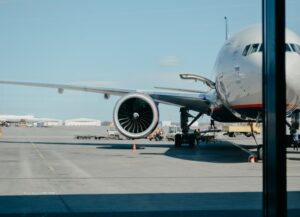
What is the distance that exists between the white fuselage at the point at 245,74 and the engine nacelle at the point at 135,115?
4.23m

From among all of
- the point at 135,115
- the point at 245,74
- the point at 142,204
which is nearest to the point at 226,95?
the point at 245,74

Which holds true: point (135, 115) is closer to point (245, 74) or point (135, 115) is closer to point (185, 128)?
point (185, 128)

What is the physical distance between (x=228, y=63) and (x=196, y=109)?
285 inches

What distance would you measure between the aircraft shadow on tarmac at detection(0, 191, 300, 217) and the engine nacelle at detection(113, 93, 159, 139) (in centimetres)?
1102

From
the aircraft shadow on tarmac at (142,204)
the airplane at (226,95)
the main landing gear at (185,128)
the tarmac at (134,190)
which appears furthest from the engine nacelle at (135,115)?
the aircraft shadow on tarmac at (142,204)

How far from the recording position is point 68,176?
10203 millimetres

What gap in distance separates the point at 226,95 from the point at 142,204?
835 centimetres

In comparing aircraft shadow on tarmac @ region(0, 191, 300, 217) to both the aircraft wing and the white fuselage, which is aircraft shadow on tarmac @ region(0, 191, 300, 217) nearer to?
the white fuselage

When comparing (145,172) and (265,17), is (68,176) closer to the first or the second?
(145,172)

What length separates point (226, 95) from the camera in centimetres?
1448

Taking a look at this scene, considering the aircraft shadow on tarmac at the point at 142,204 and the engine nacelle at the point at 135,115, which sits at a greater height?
the engine nacelle at the point at 135,115

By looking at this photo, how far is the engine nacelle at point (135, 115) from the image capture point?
18.7 meters

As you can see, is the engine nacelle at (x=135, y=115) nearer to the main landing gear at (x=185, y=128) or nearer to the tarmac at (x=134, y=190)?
the main landing gear at (x=185, y=128)

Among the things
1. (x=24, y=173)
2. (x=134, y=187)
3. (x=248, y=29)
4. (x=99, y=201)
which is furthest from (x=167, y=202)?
(x=248, y=29)
